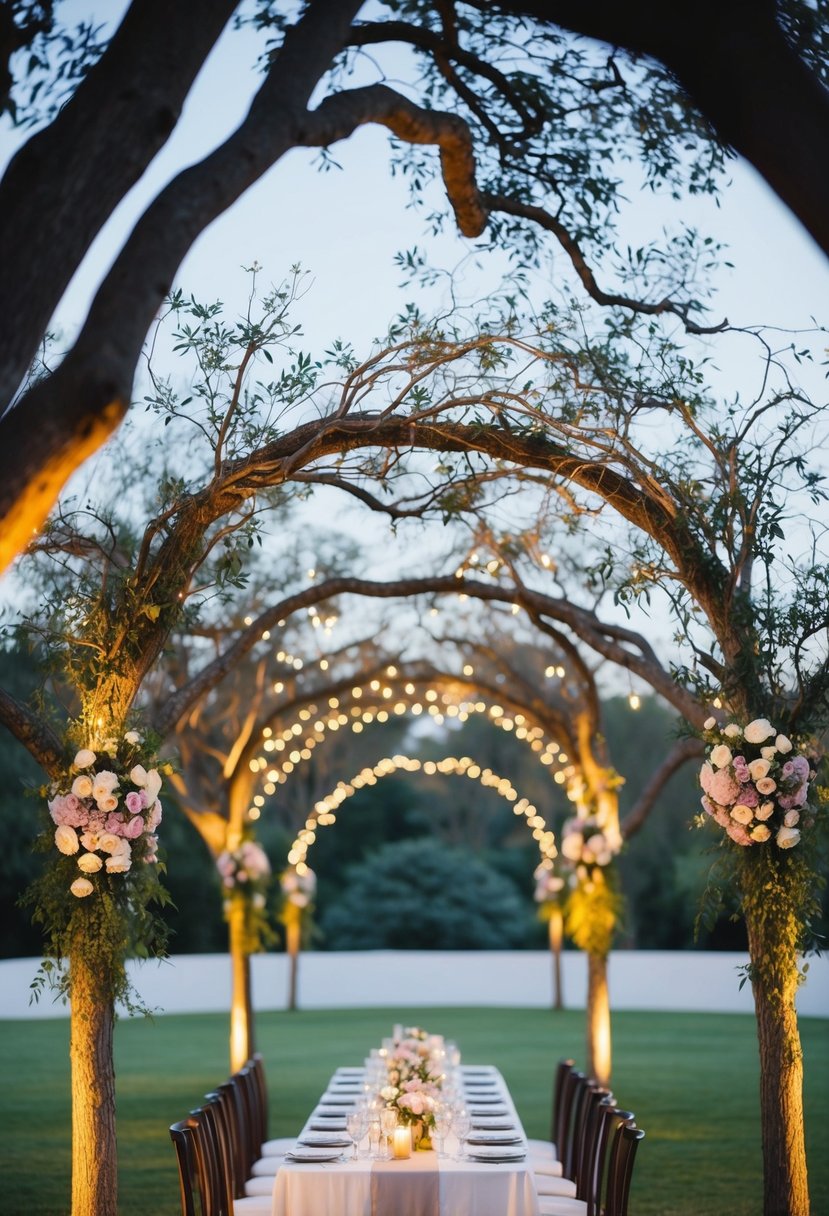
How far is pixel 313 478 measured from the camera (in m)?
6.76

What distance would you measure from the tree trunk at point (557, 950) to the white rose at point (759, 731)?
14.2 m

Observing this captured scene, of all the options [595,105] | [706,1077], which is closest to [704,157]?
[595,105]

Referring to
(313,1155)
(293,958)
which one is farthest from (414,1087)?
(293,958)

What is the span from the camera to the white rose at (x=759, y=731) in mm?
6227

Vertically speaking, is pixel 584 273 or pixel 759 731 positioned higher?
pixel 584 273

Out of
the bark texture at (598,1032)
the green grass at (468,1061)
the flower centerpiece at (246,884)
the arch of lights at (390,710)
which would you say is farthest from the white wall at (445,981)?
the bark texture at (598,1032)

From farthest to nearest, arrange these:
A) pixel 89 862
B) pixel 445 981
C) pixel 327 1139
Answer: pixel 445 981
pixel 327 1139
pixel 89 862

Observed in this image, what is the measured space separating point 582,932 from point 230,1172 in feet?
21.1

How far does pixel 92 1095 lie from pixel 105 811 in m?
1.35

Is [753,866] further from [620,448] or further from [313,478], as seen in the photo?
[313,478]

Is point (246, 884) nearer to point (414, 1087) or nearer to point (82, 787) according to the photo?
point (414, 1087)

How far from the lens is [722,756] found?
630cm

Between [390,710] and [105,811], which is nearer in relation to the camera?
[105,811]

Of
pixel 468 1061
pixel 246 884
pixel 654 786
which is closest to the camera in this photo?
pixel 654 786
